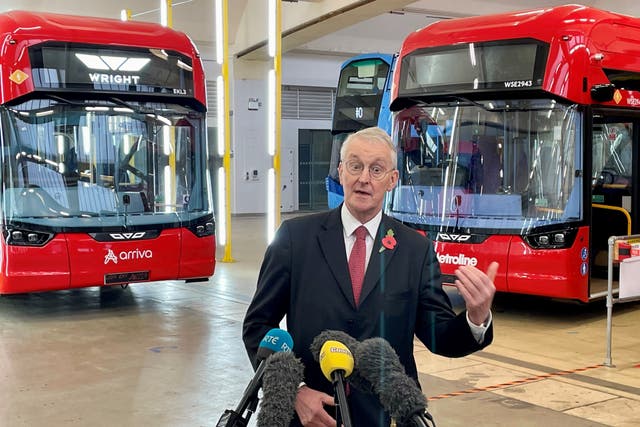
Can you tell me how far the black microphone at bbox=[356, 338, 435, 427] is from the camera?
2.18 m

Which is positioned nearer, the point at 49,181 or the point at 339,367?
the point at 339,367

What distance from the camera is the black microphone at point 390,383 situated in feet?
7.16

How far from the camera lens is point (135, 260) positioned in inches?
353

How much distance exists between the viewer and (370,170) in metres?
2.72

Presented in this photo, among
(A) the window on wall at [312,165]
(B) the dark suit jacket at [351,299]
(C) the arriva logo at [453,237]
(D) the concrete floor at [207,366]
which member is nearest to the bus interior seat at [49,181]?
(D) the concrete floor at [207,366]

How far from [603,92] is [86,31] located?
18.8ft

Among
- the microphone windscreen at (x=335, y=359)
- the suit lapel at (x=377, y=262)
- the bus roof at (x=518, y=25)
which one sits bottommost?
the microphone windscreen at (x=335, y=359)

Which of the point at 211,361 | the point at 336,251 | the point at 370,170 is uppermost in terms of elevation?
the point at 370,170

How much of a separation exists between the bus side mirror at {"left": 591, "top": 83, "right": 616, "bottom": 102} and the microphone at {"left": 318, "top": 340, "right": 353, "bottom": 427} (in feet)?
22.9

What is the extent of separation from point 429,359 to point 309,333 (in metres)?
4.66

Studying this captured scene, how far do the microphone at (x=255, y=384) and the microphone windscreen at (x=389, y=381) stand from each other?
0.73ft

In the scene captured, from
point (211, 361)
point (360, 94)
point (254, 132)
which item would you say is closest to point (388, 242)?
point (211, 361)

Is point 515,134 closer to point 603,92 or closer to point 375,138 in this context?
point 603,92

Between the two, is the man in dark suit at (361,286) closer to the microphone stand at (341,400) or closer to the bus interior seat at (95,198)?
the microphone stand at (341,400)
